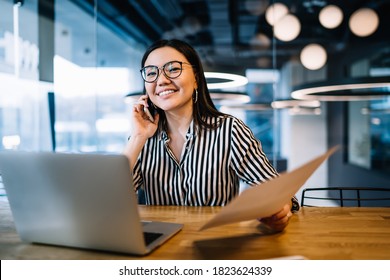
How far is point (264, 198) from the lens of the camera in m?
0.74

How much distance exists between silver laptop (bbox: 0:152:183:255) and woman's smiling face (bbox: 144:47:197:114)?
0.65 m

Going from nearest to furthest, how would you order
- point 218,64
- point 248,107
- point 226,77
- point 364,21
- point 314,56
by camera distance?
point 226,77 < point 364,21 < point 314,56 < point 218,64 < point 248,107

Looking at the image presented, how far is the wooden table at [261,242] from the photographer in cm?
80

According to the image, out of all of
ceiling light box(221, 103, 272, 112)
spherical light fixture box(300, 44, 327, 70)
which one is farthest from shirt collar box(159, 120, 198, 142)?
ceiling light box(221, 103, 272, 112)

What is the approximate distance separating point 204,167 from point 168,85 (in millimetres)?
333

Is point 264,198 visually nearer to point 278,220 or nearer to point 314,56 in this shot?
point 278,220

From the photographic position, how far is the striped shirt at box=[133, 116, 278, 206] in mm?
1396

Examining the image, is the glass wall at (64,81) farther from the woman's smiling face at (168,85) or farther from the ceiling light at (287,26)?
the woman's smiling face at (168,85)

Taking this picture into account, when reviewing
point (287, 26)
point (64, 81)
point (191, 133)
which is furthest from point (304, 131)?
point (191, 133)

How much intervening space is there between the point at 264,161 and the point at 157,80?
1.61 ft

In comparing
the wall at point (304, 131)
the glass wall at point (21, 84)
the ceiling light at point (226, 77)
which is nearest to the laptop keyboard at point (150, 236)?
the ceiling light at point (226, 77)

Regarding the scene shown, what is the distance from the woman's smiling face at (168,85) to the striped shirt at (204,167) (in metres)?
0.13

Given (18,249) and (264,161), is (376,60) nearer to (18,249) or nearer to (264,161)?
(264,161)

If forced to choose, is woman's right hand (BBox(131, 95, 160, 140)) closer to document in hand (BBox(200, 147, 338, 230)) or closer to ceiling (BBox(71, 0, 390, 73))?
document in hand (BBox(200, 147, 338, 230))
